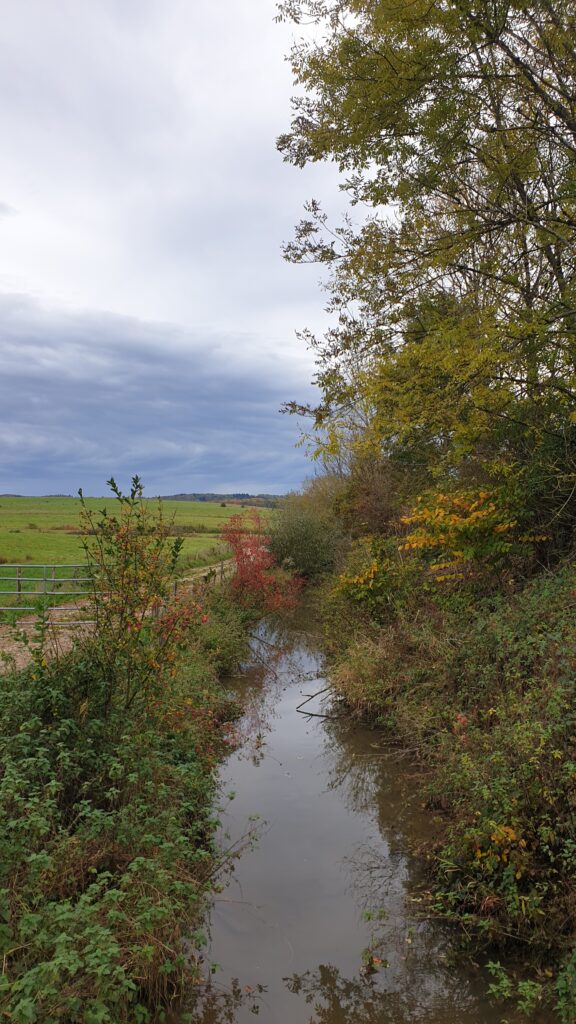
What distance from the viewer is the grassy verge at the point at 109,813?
3.84 metres

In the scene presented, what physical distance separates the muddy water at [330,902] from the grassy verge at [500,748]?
1.14 ft

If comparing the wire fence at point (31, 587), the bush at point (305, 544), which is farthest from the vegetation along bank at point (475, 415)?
the bush at point (305, 544)

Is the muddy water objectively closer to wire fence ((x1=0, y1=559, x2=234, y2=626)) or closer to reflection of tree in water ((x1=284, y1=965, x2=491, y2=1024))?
reflection of tree in water ((x1=284, y1=965, x2=491, y2=1024))

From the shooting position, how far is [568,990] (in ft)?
13.8

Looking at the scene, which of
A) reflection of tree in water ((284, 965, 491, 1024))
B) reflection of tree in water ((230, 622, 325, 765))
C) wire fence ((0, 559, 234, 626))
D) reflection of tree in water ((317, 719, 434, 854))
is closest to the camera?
reflection of tree in water ((284, 965, 491, 1024))

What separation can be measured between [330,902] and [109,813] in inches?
93.0

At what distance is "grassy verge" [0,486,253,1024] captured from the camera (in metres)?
3.84

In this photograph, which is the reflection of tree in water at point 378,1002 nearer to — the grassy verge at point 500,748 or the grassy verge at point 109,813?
the grassy verge at point 500,748

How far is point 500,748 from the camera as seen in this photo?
6.28 meters

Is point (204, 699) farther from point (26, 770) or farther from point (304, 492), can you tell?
point (304, 492)

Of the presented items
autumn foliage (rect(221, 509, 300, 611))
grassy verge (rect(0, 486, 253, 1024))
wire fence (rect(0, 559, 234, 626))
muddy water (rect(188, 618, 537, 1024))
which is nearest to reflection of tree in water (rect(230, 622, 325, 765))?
muddy water (rect(188, 618, 537, 1024))

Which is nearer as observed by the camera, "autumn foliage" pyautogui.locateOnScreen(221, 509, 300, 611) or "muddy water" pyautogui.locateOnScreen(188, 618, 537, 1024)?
"muddy water" pyautogui.locateOnScreen(188, 618, 537, 1024)

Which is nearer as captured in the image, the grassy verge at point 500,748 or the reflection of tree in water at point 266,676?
the grassy verge at point 500,748

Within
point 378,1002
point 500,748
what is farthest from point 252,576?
point 378,1002
